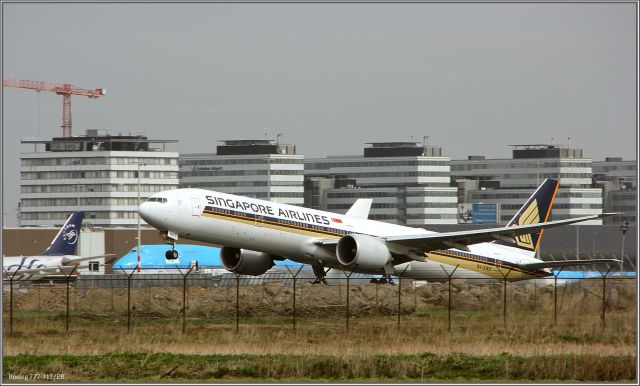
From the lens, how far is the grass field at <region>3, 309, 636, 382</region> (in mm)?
35312

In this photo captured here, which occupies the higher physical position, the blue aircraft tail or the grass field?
the blue aircraft tail

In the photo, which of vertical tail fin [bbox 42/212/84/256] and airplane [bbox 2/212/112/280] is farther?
vertical tail fin [bbox 42/212/84/256]

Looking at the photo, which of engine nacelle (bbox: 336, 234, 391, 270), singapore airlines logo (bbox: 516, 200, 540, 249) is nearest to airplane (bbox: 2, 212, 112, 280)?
engine nacelle (bbox: 336, 234, 391, 270)

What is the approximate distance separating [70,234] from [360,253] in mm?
40280

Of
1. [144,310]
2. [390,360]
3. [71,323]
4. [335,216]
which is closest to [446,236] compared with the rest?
[335,216]

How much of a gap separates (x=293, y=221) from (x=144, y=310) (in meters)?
8.81

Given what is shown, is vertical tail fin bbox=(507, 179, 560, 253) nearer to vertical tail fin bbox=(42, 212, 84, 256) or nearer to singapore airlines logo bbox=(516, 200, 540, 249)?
singapore airlines logo bbox=(516, 200, 540, 249)

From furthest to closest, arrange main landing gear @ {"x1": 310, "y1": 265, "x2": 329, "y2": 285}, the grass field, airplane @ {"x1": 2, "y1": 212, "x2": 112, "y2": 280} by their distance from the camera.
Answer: airplane @ {"x1": 2, "y1": 212, "x2": 112, "y2": 280} → main landing gear @ {"x1": 310, "y1": 265, "x2": 329, "y2": 285} → the grass field

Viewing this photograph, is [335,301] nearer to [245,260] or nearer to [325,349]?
[245,260]

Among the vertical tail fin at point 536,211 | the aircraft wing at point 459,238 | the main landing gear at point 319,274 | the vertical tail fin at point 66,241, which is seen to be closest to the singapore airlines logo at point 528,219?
the vertical tail fin at point 536,211

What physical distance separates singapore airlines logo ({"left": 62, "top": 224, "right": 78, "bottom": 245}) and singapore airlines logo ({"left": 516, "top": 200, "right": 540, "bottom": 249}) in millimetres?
37246

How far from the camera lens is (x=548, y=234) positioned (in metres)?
147

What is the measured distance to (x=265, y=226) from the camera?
5841 cm

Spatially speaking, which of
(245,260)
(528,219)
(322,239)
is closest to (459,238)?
(322,239)
